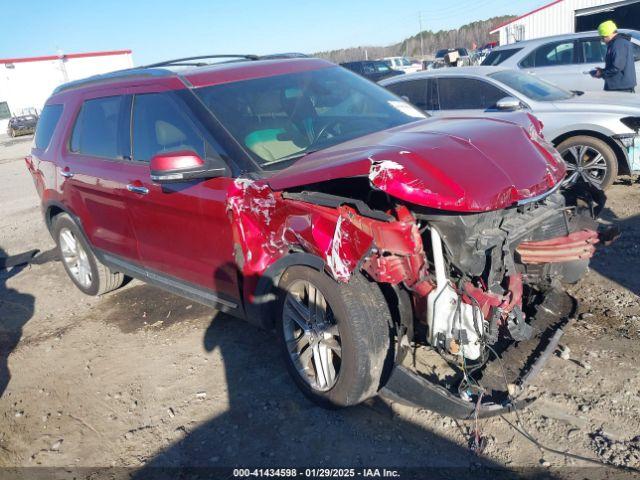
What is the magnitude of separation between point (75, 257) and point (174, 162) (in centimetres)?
301

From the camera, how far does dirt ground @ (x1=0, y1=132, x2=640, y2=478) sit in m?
2.77

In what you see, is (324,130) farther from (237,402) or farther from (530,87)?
(530,87)

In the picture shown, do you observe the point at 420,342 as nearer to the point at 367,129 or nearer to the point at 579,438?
the point at 579,438

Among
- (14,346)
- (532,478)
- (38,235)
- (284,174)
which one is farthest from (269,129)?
(38,235)

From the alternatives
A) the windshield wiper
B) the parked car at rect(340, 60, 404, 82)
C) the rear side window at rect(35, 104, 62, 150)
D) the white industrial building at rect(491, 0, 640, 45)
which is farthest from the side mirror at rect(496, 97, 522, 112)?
the white industrial building at rect(491, 0, 640, 45)

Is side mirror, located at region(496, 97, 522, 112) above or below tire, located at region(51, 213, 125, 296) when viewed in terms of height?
above

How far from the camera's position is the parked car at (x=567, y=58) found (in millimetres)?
9828

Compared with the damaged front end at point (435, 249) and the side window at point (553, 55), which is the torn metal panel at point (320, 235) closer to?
the damaged front end at point (435, 249)

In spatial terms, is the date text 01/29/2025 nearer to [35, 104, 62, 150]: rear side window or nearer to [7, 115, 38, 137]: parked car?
[35, 104, 62, 150]: rear side window

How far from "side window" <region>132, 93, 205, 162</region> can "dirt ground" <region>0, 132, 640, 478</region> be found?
1.50 metres

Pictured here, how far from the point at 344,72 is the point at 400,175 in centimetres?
218

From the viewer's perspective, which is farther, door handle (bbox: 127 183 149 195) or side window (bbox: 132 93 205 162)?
door handle (bbox: 127 183 149 195)

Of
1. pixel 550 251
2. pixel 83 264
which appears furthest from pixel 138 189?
pixel 550 251

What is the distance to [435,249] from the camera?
9.14ft
